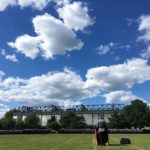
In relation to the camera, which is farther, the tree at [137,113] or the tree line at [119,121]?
the tree line at [119,121]

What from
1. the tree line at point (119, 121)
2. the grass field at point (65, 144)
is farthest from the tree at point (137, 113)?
the grass field at point (65, 144)

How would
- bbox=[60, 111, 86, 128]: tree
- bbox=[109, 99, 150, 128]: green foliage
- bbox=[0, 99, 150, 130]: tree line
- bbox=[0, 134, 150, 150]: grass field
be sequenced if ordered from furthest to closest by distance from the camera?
bbox=[60, 111, 86, 128]: tree → bbox=[0, 99, 150, 130]: tree line → bbox=[109, 99, 150, 128]: green foliage → bbox=[0, 134, 150, 150]: grass field

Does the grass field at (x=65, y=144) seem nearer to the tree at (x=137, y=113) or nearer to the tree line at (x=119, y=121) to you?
the tree at (x=137, y=113)

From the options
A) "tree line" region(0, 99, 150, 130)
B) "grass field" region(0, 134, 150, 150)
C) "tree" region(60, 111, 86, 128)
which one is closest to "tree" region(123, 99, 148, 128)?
"tree line" region(0, 99, 150, 130)

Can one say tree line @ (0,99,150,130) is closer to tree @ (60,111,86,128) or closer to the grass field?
tree @ (60,111,86,128)

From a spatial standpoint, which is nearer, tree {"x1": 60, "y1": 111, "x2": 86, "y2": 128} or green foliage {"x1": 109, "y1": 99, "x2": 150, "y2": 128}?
green foliage {"x1": 109, "y1": 99, "x2": 150, "y2": 128}

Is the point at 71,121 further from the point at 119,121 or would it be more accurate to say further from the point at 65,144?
the point at 65,144

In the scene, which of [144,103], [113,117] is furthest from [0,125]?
[144,103]

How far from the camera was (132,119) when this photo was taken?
14212 cm

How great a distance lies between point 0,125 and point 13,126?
8.13 m

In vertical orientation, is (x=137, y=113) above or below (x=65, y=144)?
above

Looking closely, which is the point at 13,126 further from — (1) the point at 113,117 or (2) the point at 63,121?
(1) the point at 113,117

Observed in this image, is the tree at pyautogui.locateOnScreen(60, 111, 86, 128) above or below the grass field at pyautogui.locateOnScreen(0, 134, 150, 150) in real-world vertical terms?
above

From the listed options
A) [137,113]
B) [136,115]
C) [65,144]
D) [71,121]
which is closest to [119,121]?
[136,115]
